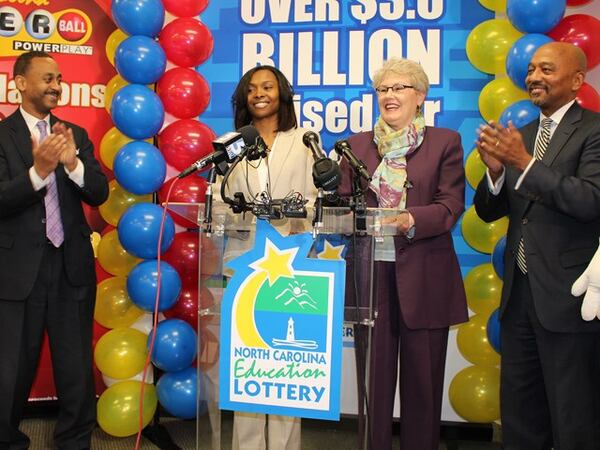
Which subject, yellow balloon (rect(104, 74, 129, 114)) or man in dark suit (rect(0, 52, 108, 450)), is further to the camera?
yellow balloon (rect(104, 74, 129, 114))

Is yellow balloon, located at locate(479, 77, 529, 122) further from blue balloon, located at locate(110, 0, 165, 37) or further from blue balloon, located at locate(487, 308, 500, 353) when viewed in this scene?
blue balloon, located at locate(110, 0, 165, 37)

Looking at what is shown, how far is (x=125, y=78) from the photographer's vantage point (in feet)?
10.6

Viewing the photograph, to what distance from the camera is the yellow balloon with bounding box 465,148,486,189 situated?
3104mm

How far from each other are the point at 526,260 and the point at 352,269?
0.87 meters

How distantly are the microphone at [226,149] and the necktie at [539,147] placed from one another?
121 cm

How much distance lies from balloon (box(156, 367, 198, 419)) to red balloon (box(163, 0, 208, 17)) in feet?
6.24

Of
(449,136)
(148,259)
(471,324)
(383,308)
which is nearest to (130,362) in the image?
(148,259)

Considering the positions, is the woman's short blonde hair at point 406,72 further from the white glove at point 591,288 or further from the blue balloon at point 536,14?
the white glove at point 591,288

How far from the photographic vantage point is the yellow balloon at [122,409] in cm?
321

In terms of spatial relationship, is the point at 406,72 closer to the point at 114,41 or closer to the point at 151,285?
the point at 151,285

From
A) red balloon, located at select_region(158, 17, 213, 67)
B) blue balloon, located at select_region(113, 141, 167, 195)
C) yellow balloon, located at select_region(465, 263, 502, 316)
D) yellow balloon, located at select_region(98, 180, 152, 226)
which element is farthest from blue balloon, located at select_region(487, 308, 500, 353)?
red balloon, located at select_region(158, 17, 213, 67)

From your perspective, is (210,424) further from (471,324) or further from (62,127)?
(471,324)

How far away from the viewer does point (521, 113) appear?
2822 millimetres

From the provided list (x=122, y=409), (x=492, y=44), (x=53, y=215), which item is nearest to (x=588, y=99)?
(x=492, y=44)
